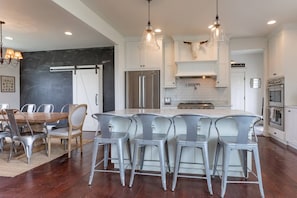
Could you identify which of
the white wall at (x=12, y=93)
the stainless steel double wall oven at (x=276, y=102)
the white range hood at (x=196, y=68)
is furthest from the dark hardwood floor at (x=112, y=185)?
the white wall at (x=12, y=93)

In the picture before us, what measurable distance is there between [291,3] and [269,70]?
2267mm

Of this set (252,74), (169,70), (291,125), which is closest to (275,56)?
(291,125)

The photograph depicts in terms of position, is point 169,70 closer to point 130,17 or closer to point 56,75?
point 130,17

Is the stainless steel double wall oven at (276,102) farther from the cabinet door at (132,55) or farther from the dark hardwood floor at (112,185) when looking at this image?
the cabinet door at (132,55)

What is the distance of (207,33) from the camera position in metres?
5.47

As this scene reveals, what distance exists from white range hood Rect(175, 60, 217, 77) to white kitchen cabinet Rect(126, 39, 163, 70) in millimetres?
579

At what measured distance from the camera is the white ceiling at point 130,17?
11.7 ft

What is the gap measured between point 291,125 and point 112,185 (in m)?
3.94

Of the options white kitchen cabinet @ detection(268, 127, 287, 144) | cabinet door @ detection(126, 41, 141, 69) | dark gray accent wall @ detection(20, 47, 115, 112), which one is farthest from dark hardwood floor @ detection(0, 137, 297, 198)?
dark gray accent wall @ detection(20, 47, 115, 112)

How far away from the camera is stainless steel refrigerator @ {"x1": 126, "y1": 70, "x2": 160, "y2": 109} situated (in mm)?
5641

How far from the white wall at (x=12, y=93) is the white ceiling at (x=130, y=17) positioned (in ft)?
5.41

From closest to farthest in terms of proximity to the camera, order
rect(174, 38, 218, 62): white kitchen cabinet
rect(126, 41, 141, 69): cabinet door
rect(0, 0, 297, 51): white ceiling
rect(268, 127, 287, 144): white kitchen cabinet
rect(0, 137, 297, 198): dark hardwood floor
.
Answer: rect(0, 137, 297, 198): dark hardwood floor → rect(0, 0, 297, 51): white ceiling → rect(268, 127, 287, 144): white kitchen cabinet → rect(174, 38, 218, 62): white kitchen cabinet → rect(126, 41, 141, 69): cabinet door

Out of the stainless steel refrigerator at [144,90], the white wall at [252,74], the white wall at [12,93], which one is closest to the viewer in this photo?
the stainless steel refrigerator at [144,90]

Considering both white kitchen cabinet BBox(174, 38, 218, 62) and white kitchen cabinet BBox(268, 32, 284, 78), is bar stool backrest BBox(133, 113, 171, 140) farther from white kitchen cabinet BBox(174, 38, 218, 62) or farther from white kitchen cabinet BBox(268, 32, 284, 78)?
white kitchen cabinet BBox(268, 32, 284, 78)
